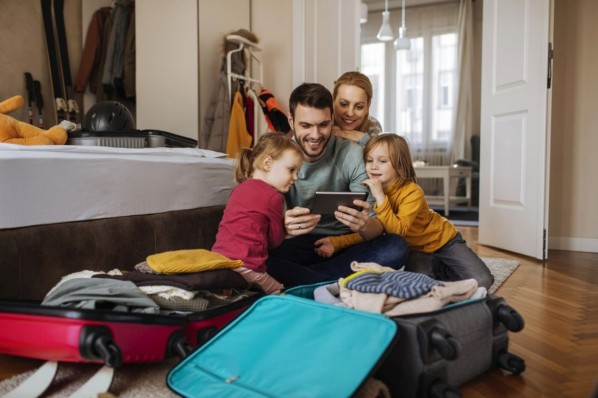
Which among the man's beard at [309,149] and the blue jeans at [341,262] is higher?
the man's beard at [309,149]

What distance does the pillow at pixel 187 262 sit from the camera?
1.34 metres

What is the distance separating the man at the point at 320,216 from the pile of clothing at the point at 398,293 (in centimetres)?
39

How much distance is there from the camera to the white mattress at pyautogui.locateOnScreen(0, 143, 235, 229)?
1485mm

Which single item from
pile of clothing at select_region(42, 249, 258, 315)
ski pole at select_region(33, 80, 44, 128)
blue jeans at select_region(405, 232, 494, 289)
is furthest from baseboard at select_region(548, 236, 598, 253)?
ski pole at select_region(33, 80, 44, 128)

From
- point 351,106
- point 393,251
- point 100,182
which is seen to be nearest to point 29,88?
point 100,182

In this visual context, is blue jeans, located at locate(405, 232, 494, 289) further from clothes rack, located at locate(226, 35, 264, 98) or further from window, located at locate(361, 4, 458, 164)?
window, located at locate(361, 4, 458, 164)

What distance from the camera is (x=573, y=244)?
351 cm

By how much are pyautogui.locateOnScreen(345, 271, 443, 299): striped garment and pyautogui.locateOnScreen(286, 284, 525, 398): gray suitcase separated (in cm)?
8

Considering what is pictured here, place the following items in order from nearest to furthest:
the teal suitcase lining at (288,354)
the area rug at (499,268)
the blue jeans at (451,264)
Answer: the teal suitcase lining at (288,354)
the blue jeans at (451,264)
the area rug at (499,268)

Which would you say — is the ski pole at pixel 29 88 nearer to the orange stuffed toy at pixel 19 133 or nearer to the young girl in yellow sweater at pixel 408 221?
the orange stuffed toy at pixel 19 133

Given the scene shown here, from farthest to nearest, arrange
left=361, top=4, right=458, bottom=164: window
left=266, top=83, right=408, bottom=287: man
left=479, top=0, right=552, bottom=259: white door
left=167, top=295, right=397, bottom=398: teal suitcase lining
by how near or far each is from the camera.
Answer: left=361, top=4, right=458, bottom=164: window, left=479, top=0, right=552, bottom=259: white door, left=266, top=83, right=408, bottom=287: man, left=167, top=295, right=397, bottom=398: teal suitcase lining

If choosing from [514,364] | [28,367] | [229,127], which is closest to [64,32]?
[229,127]

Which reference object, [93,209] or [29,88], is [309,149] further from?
[29,88]

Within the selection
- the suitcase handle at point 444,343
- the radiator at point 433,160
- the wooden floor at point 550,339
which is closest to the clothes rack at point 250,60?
the wooden floor at point 550,339
